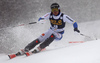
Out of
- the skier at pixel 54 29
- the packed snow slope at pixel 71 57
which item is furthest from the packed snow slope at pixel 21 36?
the packed snow slope at pixel 71 57

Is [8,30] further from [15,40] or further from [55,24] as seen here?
[55,24]

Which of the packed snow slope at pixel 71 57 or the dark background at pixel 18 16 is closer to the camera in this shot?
the packed snow slope at pixel 71 57

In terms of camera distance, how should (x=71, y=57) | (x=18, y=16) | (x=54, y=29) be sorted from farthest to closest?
(x=18, y=16) → (x=54, y=29) → (x=71, y=57)

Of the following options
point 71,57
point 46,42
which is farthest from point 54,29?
point 71,57

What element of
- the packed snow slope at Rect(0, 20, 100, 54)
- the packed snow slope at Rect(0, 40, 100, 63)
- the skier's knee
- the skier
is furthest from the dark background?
the packed snow slope at Rect(0, 40, 100, 63)

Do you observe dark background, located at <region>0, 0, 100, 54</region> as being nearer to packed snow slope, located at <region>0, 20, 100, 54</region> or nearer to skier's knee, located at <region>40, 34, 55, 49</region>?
packed snow slope, located at <region>0, 20, 100, 54</region>

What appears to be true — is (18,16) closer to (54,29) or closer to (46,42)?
(54,29)

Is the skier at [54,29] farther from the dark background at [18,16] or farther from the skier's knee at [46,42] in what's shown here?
the dark background at [18,16]

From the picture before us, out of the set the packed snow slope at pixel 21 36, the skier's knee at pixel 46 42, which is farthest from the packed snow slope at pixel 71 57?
the packed snow slope at pixel 21 36

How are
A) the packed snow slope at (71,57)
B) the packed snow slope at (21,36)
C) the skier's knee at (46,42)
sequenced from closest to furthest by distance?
the packed snow slope at (71,57) → the skier's knee at (46,42) → the packed snow slope at (21,36)

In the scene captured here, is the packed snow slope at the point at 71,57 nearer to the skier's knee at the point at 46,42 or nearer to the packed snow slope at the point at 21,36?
the skier's knee at the point at 46,42

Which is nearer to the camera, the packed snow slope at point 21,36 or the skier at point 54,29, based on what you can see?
the skier at point 54,29

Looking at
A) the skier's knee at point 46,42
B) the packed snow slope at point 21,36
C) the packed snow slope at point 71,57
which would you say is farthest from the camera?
the packed snow slope at point 21,36

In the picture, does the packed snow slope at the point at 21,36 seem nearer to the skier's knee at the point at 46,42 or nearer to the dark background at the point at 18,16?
the dark background at the point at 18,16
